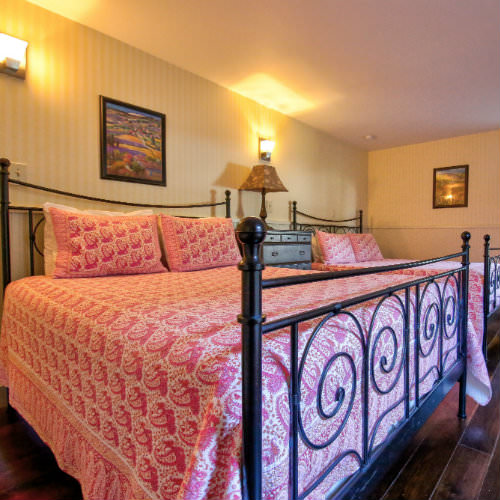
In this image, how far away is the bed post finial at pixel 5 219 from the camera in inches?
68.5

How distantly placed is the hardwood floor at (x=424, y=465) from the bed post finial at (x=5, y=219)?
0.74m

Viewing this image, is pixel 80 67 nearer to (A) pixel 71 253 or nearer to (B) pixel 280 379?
(A) pixel 71 253

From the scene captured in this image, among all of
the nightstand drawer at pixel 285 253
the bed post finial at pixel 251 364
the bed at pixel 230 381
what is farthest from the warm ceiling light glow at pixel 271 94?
the bed post finial at pixel 251 364

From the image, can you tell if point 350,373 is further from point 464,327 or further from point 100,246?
point 100,246

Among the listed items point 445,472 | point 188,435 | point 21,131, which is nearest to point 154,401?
point 188,435

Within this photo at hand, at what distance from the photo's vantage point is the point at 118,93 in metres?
2.29

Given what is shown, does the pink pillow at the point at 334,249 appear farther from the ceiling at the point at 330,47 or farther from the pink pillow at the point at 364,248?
the ceiling at the point at 330,47

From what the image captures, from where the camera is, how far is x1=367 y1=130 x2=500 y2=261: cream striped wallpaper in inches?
160

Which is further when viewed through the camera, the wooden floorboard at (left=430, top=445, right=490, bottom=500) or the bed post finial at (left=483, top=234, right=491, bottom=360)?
the bed post finial at (left=483, top=234, right=491, bottom=360)

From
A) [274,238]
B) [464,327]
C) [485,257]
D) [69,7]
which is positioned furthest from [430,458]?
[69,7]

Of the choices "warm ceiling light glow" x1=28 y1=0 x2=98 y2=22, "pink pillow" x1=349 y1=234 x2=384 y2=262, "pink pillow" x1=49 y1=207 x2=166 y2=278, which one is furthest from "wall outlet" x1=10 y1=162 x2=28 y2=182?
"pink pillow" x1=349 y1=234 x2=384 y2=262

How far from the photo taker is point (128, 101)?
92.3 inches

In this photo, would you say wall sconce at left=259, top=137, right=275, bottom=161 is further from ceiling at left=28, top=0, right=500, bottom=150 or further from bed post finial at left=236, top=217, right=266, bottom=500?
bed post finial at left=236, top=217, right=266, bottom=500

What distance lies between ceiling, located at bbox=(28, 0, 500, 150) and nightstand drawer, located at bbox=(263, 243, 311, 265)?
1.44 metres
